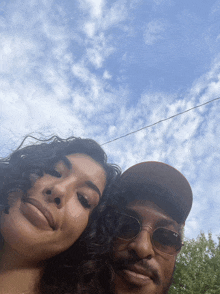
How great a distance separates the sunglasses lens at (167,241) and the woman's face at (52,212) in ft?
1.77

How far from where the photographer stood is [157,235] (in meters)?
1.86

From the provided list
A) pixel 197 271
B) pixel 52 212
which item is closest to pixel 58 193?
pixel 52 212

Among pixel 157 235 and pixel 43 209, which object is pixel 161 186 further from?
pixel 43 209

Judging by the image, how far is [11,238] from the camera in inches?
57.2

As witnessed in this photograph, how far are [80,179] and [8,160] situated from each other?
78 cm

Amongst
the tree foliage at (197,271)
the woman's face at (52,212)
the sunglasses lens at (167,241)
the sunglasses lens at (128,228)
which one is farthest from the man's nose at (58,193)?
the tree foliage at (197,271)

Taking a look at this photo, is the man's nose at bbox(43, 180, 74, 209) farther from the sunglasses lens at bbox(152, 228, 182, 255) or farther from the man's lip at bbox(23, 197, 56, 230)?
the sunglasses lens at bbox(152, 228, 182, 255)

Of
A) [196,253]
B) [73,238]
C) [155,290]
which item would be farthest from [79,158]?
[196,253]

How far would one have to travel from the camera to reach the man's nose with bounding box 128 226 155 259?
177cm

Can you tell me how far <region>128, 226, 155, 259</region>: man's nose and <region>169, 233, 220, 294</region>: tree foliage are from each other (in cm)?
450

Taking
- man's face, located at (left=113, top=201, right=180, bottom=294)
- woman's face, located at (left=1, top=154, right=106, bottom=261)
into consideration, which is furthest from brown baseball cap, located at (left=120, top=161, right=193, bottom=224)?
woman's face, located at (left=1, top=154, right=106, bottom=261)

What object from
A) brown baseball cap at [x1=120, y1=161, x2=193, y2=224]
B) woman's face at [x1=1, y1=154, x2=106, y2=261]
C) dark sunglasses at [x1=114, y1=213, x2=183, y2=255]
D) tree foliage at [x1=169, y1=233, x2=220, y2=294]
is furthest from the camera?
tree foliage at [x1=169, y1=233, x2=220, y2=294]

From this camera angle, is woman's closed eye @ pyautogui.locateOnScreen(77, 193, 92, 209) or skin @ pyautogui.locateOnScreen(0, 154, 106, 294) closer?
skin @ pyautogui.locateOnScreen(0, 154, 106, 294)

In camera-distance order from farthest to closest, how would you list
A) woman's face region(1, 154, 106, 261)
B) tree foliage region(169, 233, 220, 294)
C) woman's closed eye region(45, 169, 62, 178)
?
tree foliage region(169, 233, 220, 294) → woman's closed eye region(45, 169, 62, 178) → woman's face region(1, 154, 106, 261)
